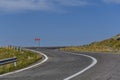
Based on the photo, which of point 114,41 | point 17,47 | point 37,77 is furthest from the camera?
point 114,41

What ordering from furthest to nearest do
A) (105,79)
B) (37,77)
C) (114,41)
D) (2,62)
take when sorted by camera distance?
(114,41) → (2,62) → (37,77) → (105,79)

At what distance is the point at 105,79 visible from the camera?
54.0ft

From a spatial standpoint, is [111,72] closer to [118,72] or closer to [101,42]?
[118,72]

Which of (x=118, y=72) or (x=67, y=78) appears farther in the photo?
(x=118, y=72)

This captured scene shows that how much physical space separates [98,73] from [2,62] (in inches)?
260

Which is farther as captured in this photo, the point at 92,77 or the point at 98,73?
the point at 98,73

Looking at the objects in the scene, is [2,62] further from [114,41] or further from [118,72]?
[114,41]

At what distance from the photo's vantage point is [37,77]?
694 inches

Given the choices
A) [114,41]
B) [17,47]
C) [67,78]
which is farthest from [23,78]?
[114,41]

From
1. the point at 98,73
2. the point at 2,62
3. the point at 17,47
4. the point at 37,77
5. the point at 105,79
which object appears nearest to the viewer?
the point at 105,79

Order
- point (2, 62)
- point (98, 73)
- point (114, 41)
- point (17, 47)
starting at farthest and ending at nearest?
point (114, 41) → point (17, 47) → point (2, 62) → point (98, 73)

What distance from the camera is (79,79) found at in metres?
16.6

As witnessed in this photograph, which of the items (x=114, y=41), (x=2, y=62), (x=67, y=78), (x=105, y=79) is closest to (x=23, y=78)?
(x=67, y=78)

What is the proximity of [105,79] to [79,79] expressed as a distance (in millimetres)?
1067
